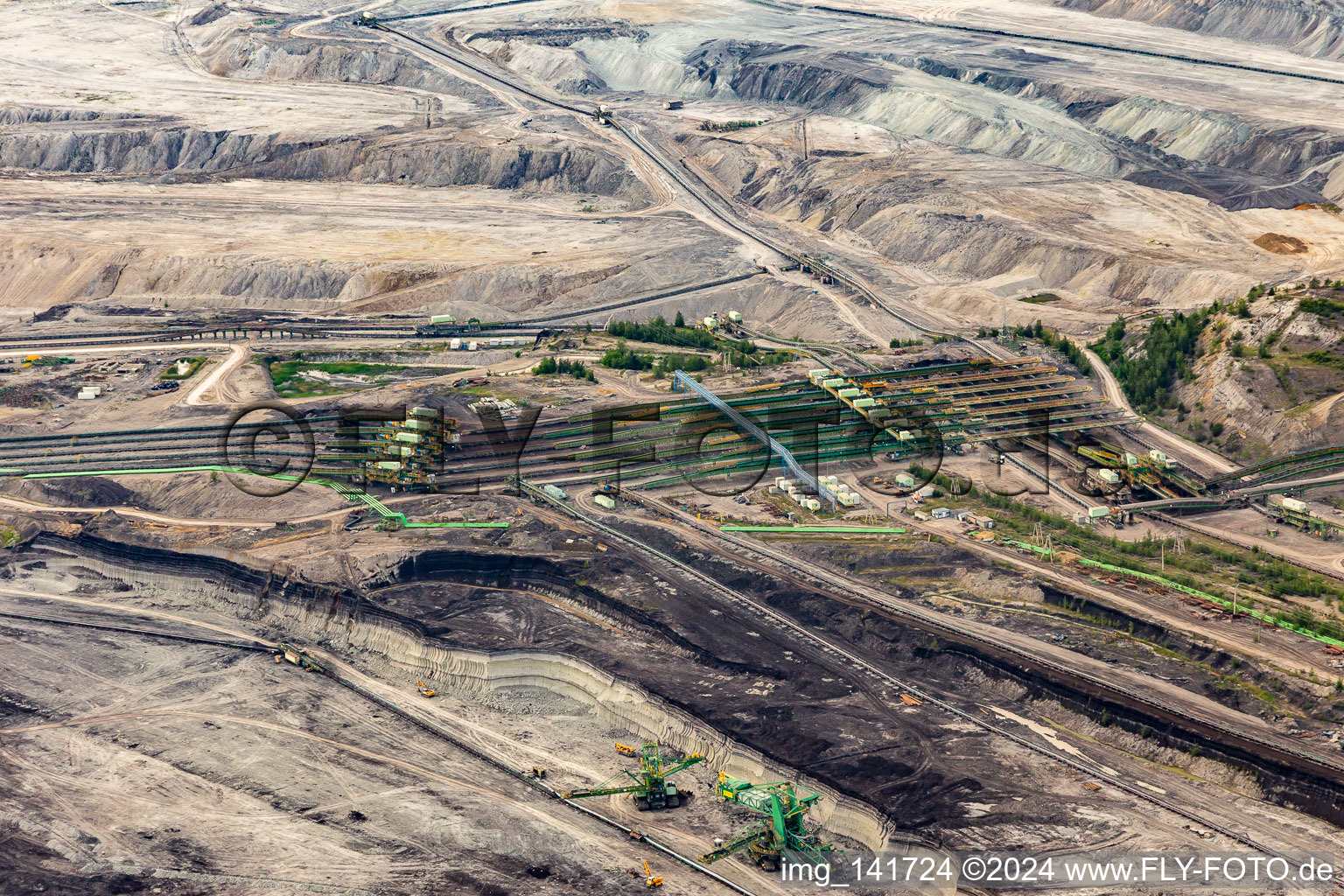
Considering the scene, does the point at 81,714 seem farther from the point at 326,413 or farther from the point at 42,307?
the point at 42,307

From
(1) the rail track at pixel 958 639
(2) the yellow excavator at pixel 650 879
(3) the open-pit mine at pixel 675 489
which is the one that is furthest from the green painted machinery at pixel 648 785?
(1) the rail track at pixel 958 639

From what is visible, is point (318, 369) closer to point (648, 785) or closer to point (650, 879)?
point (648, 785)

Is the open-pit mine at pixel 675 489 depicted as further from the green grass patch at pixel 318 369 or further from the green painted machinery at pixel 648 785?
the green grass patch at pixel 318 369

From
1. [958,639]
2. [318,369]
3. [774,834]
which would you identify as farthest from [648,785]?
[318,369]

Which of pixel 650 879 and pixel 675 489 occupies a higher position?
pixel 675 489

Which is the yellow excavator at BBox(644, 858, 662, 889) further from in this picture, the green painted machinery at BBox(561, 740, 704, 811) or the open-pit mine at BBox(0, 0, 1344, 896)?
the green painted machinery at BBox(561, 740, 704, 811)

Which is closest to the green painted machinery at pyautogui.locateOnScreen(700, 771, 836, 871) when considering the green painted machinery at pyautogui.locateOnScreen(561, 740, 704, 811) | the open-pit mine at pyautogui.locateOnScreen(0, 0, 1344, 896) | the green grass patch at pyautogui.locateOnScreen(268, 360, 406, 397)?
the open-pit mine at pyautogui.locateOnScreen(0, 0, 1344, 896)
